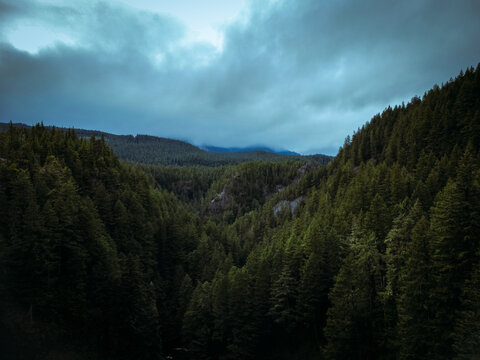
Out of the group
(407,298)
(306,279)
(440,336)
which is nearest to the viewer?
(440,336)

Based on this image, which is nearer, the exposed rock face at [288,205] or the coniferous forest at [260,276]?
the coniferous forest at [260,276]

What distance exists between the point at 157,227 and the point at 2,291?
44.1 metres

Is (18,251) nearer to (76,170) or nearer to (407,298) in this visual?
(76,170)

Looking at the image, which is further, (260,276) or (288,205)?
(288,205)

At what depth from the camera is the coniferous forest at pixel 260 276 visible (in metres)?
27.3

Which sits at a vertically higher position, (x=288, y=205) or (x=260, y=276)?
(x=288, y=205)

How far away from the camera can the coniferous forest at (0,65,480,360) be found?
89.6 ft

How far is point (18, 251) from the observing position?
3384 cm

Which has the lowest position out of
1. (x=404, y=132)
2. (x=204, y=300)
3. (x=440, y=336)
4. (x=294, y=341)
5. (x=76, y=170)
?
(x=294, y=341)

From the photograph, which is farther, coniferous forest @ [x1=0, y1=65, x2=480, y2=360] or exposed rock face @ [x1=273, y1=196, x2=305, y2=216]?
exposed rock face @ [x1=273, y1=196, x2=305, y2=216]

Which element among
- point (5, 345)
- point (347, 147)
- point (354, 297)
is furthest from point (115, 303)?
point (347, 147)

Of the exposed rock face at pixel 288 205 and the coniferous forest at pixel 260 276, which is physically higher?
the exposed rock face at pixel 288 205

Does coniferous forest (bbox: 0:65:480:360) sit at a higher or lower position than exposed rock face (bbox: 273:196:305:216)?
lower

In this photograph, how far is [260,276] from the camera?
4534 centimetres
